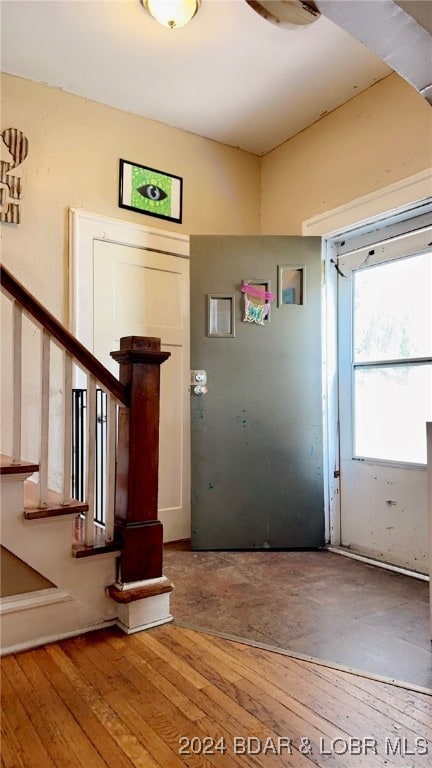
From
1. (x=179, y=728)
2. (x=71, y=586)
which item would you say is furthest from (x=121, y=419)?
(x=179, y=728)

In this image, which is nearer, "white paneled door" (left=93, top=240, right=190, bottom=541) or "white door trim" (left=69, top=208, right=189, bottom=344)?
"white door trim" (left=69, top=208, right=189, bottom=344)

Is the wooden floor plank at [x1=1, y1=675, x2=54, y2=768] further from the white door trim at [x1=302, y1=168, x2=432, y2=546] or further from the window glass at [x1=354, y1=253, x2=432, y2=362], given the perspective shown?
the window glass at [x1=354, y1=253, x2=432, y2=362]

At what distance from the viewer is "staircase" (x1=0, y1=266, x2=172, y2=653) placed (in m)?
1.65

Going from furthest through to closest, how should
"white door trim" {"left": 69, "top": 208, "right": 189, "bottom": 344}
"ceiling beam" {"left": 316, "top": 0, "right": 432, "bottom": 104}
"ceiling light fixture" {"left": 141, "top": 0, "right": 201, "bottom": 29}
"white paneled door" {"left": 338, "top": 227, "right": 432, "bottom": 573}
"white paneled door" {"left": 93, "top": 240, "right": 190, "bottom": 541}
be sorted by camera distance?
"white paneled door" {"left": 93, "top": 240, "right": 190, "bottom": 541}
"white door trim" {"left": 69, "top": 208, "right": 189, "bottom": 344}
"white paneled door" {"left": 338, "top": 227, "right": 432, "bottom": 573}
"ceiling light fixture" {"left": 141, "top": 0, "right": 201, "bottom": 29}
"ceiling beam" {"left": 316, "top": 0, "right": 432, "bottom": 104}

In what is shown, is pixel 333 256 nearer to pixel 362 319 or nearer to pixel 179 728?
pixel 362 319

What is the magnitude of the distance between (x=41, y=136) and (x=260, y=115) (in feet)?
4.22

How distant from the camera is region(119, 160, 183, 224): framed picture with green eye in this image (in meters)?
2.84

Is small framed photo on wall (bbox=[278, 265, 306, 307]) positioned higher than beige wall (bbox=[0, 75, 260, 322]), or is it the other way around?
beige wall (bbox=[0, 75, 260, 322])

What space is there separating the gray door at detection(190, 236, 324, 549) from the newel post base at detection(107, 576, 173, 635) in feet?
3.06

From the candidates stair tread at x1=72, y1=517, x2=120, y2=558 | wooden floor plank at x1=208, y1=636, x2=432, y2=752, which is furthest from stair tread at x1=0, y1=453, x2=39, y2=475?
wooden floor plank at x1=208, y1=636, x2=432, y2=752

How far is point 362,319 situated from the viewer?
276cm

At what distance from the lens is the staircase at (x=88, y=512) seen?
1646 millimetres

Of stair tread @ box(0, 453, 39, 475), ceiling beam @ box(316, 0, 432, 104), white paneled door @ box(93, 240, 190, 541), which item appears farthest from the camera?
white paneled door @ box(93, 240, 190, 541)

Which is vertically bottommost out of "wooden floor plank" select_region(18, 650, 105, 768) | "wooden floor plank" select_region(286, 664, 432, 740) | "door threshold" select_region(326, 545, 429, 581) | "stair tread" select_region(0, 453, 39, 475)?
"door threshold" select_region(326, 545, 429, 581)
